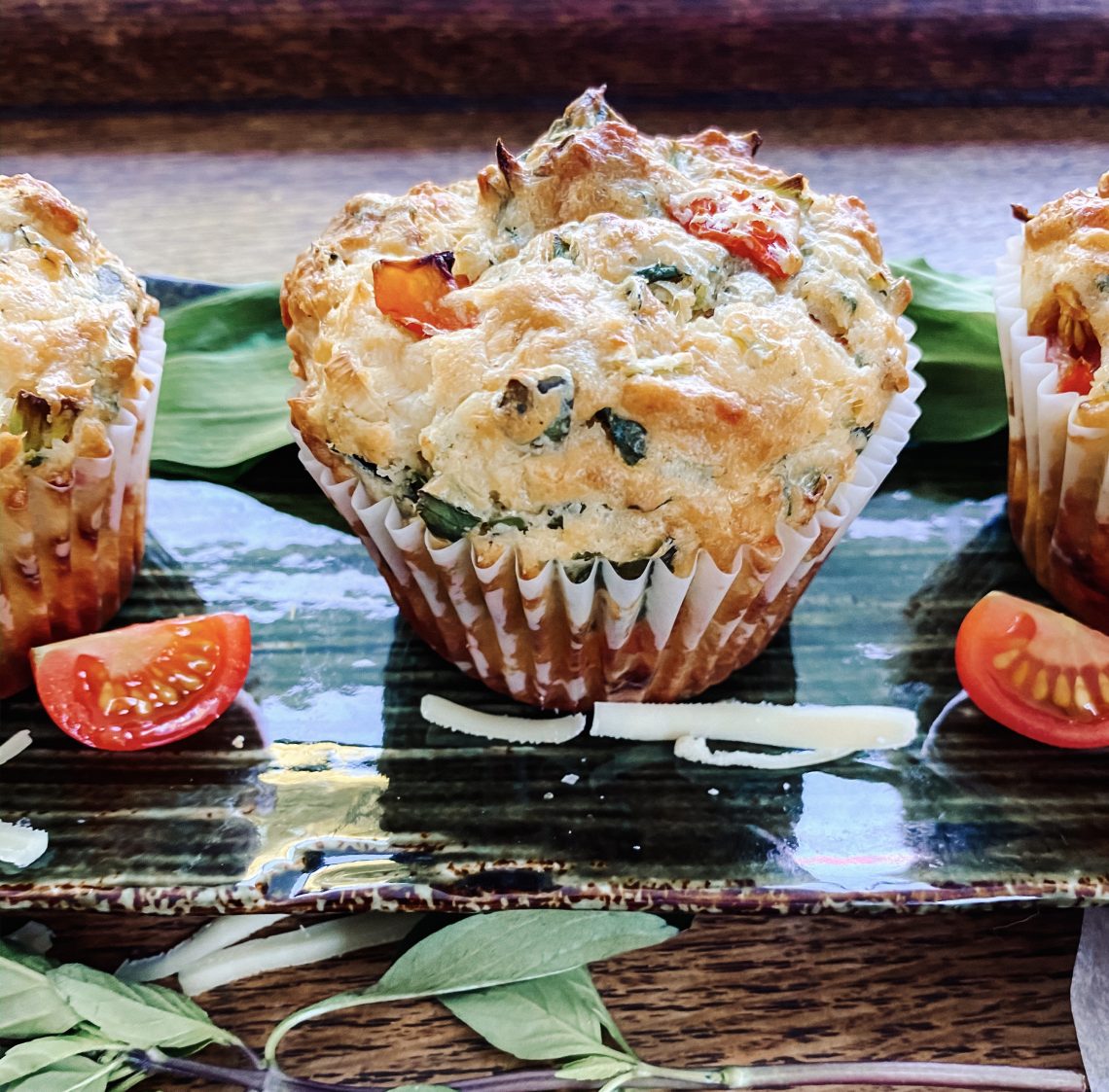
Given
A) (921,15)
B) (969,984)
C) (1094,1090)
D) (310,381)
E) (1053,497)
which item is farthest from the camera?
(921,15)

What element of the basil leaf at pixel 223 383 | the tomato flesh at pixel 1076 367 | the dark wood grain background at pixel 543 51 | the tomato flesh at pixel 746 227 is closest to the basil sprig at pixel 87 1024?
the basil leaf at pixel 223 383

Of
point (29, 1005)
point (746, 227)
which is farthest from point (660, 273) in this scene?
point (29, 1005)

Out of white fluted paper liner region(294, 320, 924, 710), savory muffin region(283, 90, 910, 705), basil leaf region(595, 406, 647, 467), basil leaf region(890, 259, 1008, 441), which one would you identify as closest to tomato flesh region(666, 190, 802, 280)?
savory muffin region(283, 90, 910, 705)

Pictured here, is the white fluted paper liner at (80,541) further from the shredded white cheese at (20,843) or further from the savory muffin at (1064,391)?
the savory muffin at (1064,391)

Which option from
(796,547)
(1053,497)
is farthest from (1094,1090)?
(1053,497)

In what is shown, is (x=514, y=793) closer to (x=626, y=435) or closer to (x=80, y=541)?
(x=626, y=435)

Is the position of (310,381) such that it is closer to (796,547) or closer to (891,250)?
(796,547)
